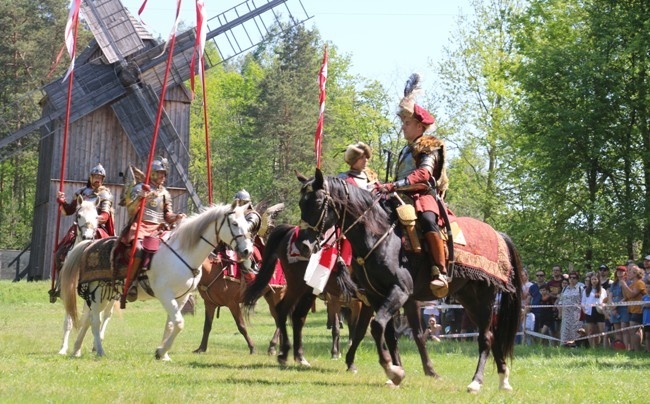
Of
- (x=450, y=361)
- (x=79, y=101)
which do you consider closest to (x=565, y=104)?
(x=450, y=361)

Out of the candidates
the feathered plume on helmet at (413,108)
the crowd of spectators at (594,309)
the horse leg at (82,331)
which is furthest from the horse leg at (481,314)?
the crowd of spectators at (594,309)

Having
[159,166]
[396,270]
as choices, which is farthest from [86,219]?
[396,270]

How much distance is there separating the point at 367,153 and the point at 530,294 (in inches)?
379

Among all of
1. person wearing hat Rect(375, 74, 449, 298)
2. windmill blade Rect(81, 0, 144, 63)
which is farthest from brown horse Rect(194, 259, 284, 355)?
windmill blade Rect(81, 0, 144, 63)

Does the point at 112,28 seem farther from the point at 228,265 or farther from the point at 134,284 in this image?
the point at 134,284

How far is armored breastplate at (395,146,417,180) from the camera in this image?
488 inches

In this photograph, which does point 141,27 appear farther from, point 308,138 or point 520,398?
point 520,398

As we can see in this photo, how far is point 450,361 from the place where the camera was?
55.9 feet

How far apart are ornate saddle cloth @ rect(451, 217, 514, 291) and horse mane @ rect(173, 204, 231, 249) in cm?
356

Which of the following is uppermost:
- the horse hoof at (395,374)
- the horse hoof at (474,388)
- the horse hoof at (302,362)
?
the horse hoof at (302,362)

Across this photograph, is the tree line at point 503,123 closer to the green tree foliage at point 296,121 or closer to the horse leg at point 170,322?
the green tree foliage at point 296,121

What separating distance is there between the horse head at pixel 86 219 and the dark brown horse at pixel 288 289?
Result: 3.01 metres

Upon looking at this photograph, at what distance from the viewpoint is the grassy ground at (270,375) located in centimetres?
1069

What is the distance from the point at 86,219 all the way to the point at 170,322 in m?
2.95
